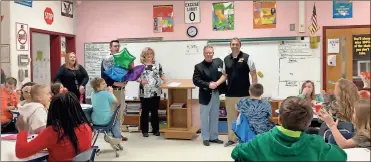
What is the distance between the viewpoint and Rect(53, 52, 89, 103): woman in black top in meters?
5.48

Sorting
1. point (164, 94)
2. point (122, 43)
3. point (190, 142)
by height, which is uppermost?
point (122, 43)

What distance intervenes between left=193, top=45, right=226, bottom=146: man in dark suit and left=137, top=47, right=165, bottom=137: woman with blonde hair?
0.73 m

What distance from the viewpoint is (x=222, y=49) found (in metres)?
6.20

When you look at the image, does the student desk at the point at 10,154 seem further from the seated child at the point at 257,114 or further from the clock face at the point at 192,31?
the clock face at the point at 192,31

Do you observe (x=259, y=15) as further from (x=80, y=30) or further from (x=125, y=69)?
(x=80, y=30)

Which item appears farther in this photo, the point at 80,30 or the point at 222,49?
the point at 80,30

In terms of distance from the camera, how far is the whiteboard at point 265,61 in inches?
232

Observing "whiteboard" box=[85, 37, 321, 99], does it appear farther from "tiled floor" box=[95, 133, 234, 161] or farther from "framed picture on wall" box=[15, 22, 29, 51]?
"framed picture on wall" box=[15, 22, 29, 51]

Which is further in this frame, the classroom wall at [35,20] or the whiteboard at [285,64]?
the whiteboard at [285,64]

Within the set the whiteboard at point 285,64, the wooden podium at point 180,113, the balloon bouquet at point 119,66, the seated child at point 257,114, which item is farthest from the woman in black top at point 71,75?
the seated child at point 257,114

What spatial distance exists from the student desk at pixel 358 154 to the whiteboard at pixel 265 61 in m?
3.92

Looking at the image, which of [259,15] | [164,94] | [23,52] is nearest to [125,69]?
[164,94]

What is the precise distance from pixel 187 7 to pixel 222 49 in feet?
3.16

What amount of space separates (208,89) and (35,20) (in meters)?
2.89
